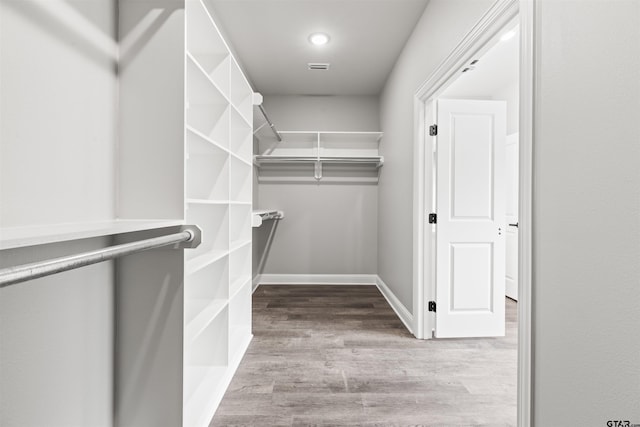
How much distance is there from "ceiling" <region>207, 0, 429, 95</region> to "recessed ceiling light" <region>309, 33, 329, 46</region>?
1.9 inches

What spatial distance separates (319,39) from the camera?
2916mm

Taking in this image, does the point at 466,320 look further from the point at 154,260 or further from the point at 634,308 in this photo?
the point at 154,260

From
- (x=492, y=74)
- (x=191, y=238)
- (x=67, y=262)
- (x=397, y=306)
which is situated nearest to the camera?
(x=67, y=262)

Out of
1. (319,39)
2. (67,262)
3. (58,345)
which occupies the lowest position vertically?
(58,345)

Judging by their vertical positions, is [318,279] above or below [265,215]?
below

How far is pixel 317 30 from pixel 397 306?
2.72 m

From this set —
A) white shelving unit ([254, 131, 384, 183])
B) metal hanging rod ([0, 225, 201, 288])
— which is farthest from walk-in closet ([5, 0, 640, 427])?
white shelving unit ([254, 131, 384, 183])

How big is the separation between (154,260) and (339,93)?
143 inches

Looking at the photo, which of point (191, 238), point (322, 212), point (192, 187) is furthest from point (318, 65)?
point (191, 238)

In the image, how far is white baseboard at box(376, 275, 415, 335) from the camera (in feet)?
9.21

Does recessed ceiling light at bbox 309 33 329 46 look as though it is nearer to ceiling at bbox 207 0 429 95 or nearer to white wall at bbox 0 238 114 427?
ceiling at bbox 207 0 429 95

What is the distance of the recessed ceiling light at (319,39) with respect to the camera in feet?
9.36

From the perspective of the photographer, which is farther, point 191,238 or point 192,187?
point 192,187

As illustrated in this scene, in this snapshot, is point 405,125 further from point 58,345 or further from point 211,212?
point 58,345
